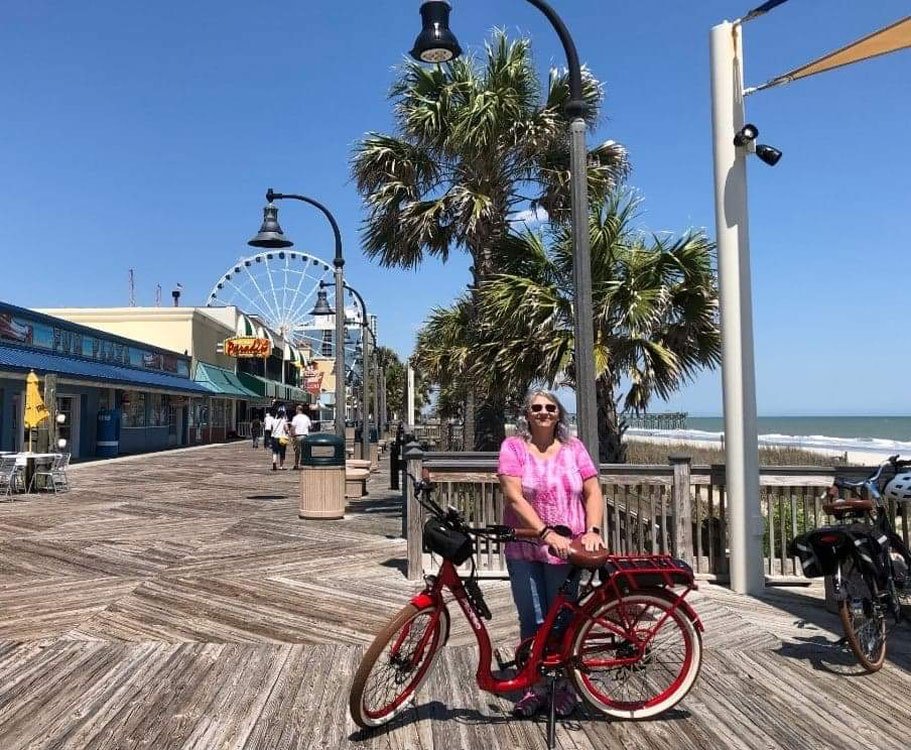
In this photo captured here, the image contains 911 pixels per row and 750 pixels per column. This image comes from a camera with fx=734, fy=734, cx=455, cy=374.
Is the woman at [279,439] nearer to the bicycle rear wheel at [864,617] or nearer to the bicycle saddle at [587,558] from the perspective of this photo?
the bicycle rear wheel at [864,617]

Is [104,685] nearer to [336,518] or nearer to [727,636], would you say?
[727,636]

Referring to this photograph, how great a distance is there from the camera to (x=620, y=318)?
27.5 ft

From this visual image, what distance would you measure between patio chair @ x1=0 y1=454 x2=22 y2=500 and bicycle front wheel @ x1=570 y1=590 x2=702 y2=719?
12.6 m

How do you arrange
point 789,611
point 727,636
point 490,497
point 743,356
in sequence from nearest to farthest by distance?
point 727,636 < point 789,611 < point 743,356 < point 490,497

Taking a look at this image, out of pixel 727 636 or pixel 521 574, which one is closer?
pixel 521 574

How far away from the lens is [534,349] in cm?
868

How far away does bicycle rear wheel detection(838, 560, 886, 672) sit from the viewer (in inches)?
156

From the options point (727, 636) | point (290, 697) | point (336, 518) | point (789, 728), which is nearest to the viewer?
point (789, 728)

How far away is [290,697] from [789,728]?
2.38 metres

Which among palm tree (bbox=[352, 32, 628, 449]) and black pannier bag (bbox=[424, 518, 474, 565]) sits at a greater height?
palm tree (bbox=[352, 32, 628, 449])

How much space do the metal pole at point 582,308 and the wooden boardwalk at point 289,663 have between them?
4.83ft

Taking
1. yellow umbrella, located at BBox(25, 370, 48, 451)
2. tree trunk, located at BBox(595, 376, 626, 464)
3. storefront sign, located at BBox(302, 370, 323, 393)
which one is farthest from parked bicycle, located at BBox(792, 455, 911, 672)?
storefront sign, located at BBox(302, 370, 323, 393)

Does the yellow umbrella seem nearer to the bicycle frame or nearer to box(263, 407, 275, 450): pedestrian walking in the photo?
box(263, 407, 275, 450): pedestrian walking

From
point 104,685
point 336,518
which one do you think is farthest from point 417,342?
point 104,685
